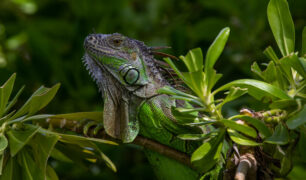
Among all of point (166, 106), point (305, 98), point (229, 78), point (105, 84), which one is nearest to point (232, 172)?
point (305, 98)

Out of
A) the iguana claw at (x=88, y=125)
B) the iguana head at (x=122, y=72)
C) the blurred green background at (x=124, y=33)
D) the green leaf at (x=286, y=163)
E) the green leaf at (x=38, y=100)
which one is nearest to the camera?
the green leaf at (x=286, y=163)

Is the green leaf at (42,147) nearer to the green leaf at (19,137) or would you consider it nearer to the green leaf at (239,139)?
the green leaf at (19,137)

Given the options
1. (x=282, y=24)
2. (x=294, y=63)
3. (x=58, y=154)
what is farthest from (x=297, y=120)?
(x=58, y=154)

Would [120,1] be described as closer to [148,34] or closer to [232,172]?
→ [148,34]

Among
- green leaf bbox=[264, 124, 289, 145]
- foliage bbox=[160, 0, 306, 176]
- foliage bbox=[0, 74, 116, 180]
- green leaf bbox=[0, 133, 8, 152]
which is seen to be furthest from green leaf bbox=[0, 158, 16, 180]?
green leaf bbox=[264, 124, 289, 145]

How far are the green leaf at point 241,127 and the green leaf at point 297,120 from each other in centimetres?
20

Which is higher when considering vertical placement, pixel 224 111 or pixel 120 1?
pixel 120 1


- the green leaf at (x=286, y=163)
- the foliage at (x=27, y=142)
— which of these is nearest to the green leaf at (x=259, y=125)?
the green leaf at (x=286, y=163)

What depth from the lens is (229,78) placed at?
3900 millimetres

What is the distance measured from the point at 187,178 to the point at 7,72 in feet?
4.25

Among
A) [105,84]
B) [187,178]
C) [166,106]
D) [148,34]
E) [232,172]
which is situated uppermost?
[148,34]

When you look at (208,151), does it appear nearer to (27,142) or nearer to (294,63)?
(294,63)

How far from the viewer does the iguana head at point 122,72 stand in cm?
294

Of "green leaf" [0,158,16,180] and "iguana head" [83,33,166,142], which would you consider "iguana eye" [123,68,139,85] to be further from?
"green leaf" [0,158,16,180]
